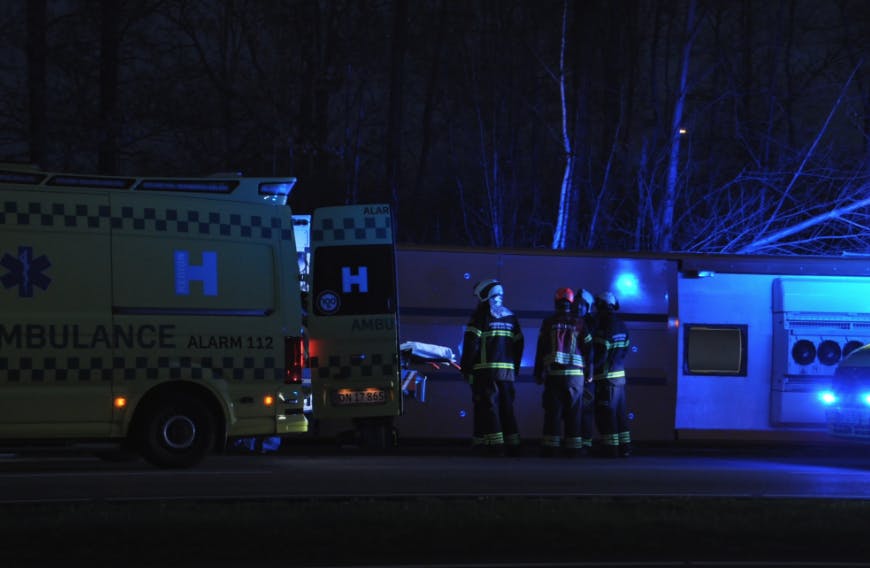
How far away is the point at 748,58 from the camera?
24828 millimetres

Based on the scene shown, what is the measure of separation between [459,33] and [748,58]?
21.6ft

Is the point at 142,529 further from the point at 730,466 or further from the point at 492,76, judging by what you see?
the point at 492,76

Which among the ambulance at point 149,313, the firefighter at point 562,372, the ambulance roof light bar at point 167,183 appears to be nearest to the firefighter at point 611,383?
the firefighter at point 562,372

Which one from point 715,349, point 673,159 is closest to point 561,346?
point 715,349

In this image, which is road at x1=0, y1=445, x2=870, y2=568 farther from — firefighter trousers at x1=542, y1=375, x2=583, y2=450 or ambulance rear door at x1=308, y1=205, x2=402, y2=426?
firefighter trousers at x1=542, y1=375, x2=583, y2=450

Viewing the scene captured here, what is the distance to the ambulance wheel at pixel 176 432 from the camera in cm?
1091

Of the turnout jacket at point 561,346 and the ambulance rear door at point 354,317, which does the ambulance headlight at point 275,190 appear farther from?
the turnout jacket at point 561,346

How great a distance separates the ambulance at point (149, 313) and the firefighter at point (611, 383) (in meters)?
3.92

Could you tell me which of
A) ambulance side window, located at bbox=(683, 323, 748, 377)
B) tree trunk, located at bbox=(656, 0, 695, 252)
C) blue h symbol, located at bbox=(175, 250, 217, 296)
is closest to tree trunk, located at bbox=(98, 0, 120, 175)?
tree trunk, located at bbox=(656, 0, 695, 252)

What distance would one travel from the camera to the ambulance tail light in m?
11.3

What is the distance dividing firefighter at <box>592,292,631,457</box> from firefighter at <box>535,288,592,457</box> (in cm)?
→ 28

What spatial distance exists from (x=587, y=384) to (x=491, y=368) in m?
1.43

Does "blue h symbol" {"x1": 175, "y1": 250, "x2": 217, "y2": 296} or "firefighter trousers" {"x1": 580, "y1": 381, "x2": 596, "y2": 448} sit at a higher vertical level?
"blue h symbol" {"x1": 175, "y1": 250, "x2": 217, "y2": 296}

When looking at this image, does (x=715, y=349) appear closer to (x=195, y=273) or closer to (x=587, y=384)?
(x=587, y=384)
